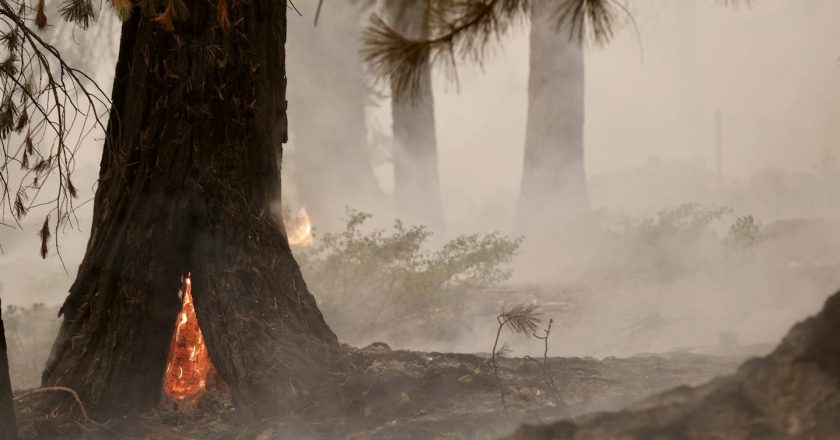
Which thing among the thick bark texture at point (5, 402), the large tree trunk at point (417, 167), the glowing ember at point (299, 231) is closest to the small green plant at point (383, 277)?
the glowing ember at point (299, 231)

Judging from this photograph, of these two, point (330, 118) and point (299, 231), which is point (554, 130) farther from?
point (330, 118)

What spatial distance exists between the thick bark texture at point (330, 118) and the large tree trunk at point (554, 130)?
123 inches

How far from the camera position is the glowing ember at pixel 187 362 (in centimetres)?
508

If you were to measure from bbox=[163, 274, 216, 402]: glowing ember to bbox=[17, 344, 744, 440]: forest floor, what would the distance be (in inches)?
4.4

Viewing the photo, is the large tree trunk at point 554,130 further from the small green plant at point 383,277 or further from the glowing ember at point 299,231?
the small green plant at point 383,277

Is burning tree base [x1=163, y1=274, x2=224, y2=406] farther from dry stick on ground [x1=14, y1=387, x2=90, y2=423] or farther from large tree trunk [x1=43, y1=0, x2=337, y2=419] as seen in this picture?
dry stick on ground [x1=14, y1=387, x2=90, y2=423]

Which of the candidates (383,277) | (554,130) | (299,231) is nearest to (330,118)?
(299,231)

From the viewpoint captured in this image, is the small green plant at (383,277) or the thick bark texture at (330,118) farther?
the thick bark texture at (330,118)

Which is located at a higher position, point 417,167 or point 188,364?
point 417,167

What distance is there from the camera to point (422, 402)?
193 inches

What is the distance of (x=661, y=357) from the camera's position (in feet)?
19.1

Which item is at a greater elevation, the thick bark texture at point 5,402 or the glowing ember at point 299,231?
the glowing ember at point 299,231

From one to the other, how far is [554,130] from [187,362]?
829cm

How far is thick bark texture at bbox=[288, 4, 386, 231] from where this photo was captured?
48.9ft
